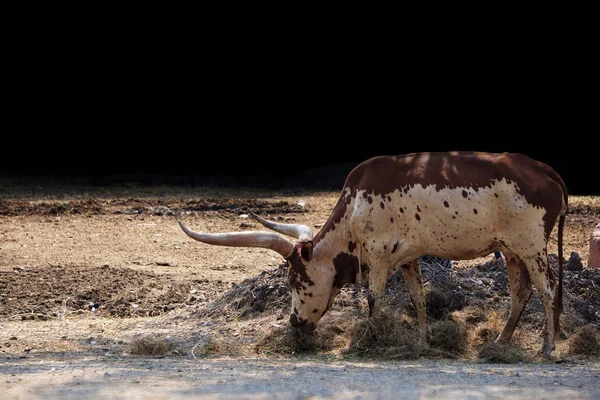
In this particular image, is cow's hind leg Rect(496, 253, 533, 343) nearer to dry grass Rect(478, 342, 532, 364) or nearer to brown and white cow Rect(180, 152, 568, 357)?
brown and white cow Rect(180, 152, 568, 357)

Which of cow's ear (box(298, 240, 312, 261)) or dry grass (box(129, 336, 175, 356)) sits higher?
cow's ear (box(298, 240, 312, 261))

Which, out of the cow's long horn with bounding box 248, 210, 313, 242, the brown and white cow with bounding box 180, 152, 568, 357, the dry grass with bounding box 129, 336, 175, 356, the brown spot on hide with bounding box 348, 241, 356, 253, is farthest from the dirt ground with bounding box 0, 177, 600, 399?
the cow's long horn with bounding box 248, 210, 313, 242

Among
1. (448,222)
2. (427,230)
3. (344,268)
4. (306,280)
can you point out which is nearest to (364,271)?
(344,268)

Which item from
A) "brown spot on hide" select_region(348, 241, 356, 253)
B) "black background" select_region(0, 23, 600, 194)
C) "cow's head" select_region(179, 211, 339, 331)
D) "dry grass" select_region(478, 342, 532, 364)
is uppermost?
"black background" select_region(0, 23, 600, 194)

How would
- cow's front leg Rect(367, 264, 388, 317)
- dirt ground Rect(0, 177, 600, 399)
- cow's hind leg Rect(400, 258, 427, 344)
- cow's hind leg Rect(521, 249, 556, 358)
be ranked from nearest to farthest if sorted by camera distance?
dirt ground Rect(0, 177, 600, 399), cow's hind leg Rect(521, 249, 556, 358), cow's front leg Rect(367, 264, 388, 317), cow's hind leg Rect(400, 258, 427, 344)

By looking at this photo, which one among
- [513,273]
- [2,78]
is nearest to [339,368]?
[513,273]

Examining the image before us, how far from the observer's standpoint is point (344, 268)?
297 inches

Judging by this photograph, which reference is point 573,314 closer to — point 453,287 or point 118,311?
point 453,287

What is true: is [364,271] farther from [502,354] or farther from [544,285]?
[544,285]

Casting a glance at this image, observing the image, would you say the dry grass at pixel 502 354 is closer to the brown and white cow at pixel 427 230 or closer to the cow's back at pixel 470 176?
the brown and white cow at pixel 427 230

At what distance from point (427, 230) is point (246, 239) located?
4.30 feet

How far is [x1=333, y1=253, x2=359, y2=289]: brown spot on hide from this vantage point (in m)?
7.50

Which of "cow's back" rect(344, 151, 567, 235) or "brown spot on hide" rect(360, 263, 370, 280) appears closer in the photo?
"cow's back" rect(344, 151, 567, 235)

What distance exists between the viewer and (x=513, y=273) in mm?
7465
